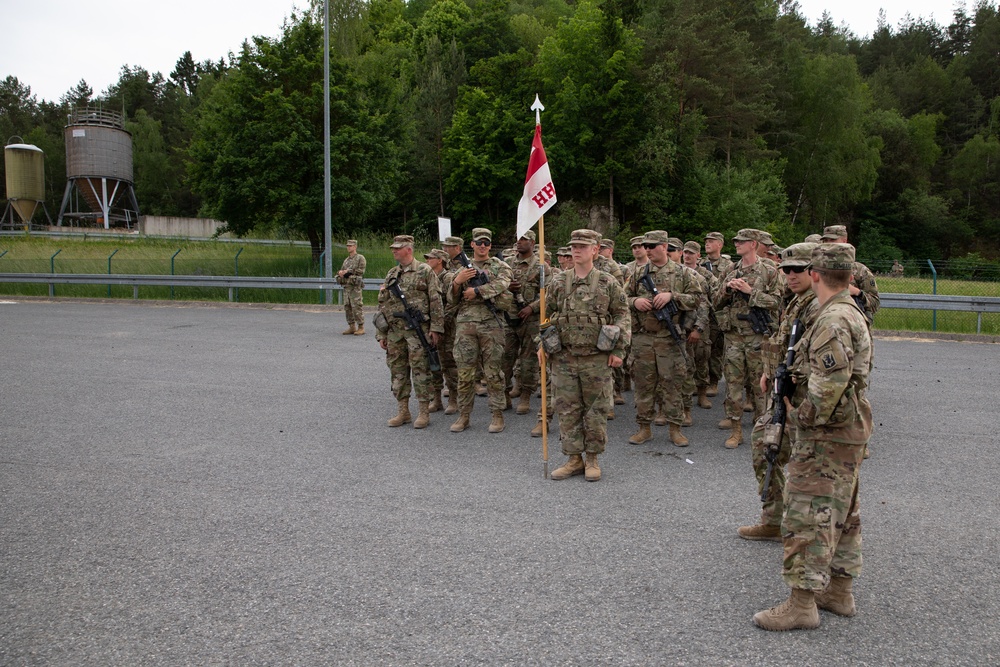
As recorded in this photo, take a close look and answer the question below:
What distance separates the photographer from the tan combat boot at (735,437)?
745cm

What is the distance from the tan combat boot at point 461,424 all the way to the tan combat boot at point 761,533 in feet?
12.5

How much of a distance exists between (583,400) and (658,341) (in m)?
1.64

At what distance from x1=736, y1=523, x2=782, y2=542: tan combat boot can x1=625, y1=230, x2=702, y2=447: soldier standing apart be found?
2.51 meters

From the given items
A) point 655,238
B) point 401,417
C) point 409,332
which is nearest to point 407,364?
point 409,332

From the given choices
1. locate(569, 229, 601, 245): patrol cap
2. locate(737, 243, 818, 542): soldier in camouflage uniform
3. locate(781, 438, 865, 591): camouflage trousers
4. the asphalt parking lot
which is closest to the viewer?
the asphalt parking lot

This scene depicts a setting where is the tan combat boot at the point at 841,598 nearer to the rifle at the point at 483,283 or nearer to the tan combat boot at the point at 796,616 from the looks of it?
the tan combat boot at the point at 796,616

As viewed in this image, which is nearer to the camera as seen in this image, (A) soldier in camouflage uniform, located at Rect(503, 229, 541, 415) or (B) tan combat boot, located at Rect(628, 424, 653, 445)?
(B) tan combat boot, located at Rect(628, 424, 653, 445)

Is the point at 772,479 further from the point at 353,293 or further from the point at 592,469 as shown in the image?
the point at 353,293

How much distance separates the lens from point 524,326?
31.2 feet

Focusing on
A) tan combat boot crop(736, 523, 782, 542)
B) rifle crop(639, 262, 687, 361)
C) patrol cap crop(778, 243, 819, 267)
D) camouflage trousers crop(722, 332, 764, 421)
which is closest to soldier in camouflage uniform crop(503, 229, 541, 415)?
rifle crop(639, 262, 687, 361)

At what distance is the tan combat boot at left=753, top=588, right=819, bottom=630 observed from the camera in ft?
12.5

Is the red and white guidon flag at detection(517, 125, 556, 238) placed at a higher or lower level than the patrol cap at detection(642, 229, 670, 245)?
higher

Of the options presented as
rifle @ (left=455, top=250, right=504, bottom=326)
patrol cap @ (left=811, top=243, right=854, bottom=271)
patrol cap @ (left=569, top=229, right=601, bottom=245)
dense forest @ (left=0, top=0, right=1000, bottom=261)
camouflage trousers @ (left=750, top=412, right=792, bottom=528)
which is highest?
dense forest @ (left=0, top=0, right=1000, bottom=261)

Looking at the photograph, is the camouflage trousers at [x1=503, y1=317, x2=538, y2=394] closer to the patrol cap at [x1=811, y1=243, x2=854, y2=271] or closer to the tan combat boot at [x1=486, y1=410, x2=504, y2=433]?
the tan combat boot at [x1=486, y1=410, x2=504, y2=433]
